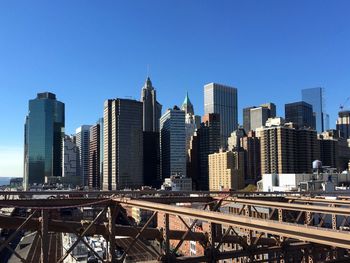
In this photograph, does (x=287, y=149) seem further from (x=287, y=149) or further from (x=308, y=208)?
(x=308, y=208)

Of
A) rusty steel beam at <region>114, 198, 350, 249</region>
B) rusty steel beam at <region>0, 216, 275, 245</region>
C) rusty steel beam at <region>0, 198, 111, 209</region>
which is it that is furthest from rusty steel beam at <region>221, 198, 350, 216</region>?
rusty steel beam at <region>0, 198, 111, 209</region>

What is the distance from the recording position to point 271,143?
189000mm

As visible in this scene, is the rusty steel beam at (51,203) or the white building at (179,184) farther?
the white building at (179,184)

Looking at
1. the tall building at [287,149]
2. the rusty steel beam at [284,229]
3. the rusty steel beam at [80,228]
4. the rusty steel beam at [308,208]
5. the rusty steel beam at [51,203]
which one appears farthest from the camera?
the tall building at [287,149]

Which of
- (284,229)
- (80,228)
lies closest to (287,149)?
(80,228)

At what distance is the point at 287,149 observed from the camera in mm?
186000

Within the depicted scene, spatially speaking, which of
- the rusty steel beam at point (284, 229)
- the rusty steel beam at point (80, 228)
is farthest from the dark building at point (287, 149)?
the rusty steel beam at point (284, 229)

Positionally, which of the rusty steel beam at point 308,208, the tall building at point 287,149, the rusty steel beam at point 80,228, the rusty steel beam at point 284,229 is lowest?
the rusty steel beam at point 80,228

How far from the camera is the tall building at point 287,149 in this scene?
186 metres

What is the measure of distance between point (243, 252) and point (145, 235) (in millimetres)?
4171

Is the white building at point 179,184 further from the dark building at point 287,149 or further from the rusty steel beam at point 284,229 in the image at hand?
the rusty steel beam at point 284,229

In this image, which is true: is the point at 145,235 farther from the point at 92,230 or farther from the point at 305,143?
the point at 305,143

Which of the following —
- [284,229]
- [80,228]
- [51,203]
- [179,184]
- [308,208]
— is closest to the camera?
[284,229]

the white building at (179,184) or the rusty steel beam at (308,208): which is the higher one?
the rusty steel beam at (308,208)
